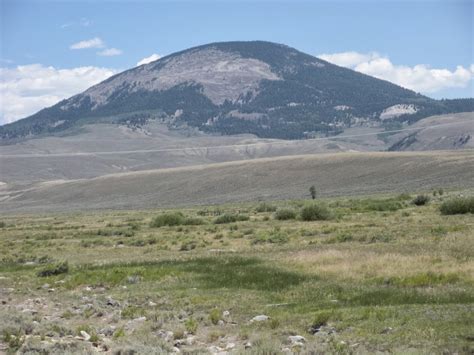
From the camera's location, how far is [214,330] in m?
14.1

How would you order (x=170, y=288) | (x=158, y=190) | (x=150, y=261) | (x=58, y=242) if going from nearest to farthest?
(x=170, y=288) → (x=150, y=261) → (x=58, y=242) → (x=158, y=190)

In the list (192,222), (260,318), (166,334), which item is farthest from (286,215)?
(166,334)

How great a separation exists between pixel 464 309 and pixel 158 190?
128257mm

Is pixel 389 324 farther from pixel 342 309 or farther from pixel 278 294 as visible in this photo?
pixel 278 294

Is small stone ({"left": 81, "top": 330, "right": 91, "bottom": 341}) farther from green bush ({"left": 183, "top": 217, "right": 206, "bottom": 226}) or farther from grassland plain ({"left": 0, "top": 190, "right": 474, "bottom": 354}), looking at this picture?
green bush ({"left": 183, "top": 217, "right": 206, "bottom": 226})

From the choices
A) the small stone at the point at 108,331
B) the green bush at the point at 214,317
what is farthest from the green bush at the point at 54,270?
the green bush at the point at 214,317

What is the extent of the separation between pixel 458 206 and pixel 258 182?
89238 millimetres

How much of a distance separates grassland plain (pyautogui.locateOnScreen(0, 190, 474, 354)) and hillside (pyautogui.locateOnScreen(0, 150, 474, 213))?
223 feet

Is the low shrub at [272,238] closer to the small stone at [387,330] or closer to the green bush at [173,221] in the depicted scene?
the green bush at [173,221]

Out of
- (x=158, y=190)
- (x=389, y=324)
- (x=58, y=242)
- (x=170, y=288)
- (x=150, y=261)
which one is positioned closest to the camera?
(x=389, y=324)

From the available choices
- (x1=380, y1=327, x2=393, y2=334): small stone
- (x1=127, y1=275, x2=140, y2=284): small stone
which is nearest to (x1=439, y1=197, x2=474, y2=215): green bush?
(x1=127, y1=275, x2=140, y2=284): small stone

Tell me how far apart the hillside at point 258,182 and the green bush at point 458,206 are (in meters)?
47.4

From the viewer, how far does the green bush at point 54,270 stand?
25.3 metres

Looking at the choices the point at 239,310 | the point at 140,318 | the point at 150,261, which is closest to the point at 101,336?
the point at 140,318
